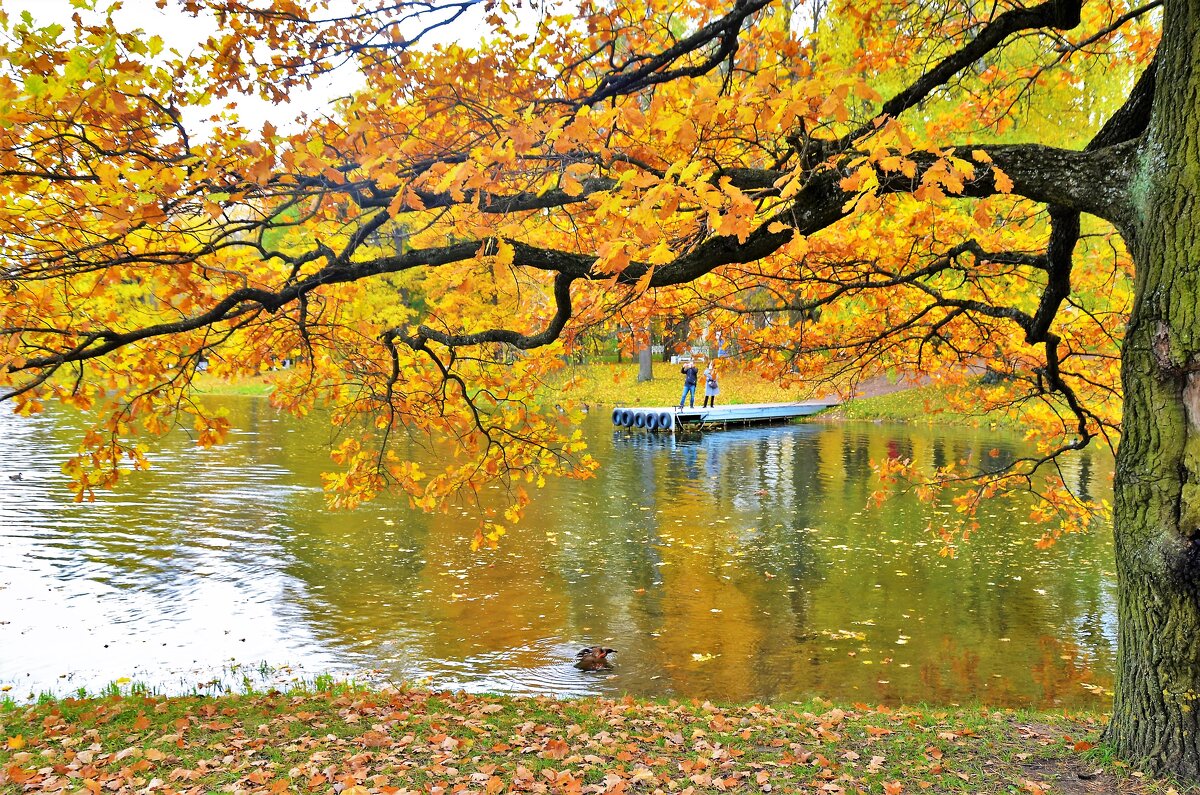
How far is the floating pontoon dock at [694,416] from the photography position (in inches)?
1095

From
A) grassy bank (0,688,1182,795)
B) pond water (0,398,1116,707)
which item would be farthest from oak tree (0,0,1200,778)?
pond water (0,398,1116,707)

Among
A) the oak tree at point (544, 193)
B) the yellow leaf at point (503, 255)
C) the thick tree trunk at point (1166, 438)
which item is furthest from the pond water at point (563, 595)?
the yellow leaf at point (503, 255)

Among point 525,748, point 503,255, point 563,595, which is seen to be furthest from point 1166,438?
point 563,595

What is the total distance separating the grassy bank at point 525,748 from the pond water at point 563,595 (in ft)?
4.31

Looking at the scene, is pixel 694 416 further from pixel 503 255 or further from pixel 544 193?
pixel 503 255

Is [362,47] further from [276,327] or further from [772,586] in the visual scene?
[772,586]

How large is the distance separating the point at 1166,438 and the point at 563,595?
7.11 meters

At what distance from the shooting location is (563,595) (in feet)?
33.7

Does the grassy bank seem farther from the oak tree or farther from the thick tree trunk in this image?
the oak tree

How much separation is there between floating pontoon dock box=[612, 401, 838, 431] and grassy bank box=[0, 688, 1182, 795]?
69.6ft

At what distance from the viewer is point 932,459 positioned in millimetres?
21281

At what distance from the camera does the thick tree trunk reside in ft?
13.8

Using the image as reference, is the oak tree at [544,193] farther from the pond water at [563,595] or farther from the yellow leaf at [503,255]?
the pond water at [563,595]

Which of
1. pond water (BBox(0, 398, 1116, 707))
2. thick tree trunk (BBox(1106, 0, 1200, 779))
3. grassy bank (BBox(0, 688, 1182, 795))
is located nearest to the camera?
thick tree trunk (BBox(1106, 0, 1200, 779))
